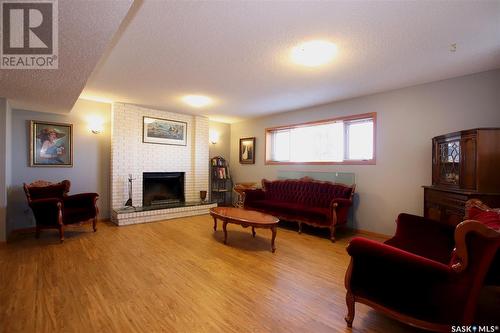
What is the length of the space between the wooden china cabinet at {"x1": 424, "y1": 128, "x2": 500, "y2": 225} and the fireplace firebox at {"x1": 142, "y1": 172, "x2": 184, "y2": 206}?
209 inches

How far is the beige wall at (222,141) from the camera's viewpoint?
22.6 ft

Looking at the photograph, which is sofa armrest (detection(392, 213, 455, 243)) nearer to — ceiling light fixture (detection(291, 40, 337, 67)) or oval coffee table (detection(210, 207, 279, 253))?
oval coffee table (detection(210, 207, 279, 253))

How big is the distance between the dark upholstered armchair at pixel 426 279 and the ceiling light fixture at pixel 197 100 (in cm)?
382

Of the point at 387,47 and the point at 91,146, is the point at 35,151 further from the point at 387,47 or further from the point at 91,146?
the point at 387,47

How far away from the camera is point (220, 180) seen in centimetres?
676

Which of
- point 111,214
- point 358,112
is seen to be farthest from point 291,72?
point 111,214

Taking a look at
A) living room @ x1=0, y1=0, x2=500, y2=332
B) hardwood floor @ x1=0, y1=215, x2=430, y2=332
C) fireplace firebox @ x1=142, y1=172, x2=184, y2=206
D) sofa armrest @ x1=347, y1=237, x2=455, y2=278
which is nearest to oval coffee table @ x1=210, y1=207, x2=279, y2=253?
living room @ x1=0, y1=0, x2=500, y2=332

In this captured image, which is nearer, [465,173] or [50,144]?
[465,173]

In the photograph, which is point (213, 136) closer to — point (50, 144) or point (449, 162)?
point (50, 144)

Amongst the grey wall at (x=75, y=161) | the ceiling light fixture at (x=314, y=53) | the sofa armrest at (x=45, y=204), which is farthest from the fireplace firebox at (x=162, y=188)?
the ceiling light fixture at (x=314, y=53)

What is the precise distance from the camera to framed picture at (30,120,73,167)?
14.0 feet

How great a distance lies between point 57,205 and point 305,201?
437cm

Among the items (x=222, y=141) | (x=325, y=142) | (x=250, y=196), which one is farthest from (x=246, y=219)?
(x=222, y=141)
